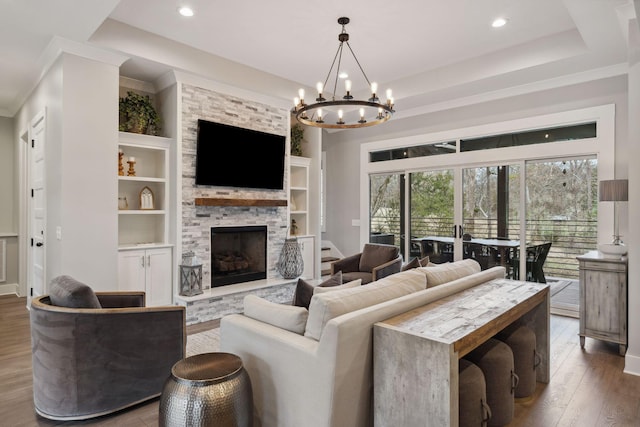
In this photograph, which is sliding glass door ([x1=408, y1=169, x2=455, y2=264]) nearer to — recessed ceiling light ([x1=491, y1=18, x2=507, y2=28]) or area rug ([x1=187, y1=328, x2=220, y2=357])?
recessed ceiling light ([x1=491, y1=18, x2=507, y2=28])

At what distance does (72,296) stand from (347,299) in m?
1.74

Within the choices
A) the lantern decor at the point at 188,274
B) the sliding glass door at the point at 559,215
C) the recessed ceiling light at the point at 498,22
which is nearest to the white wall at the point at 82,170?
the lantern decor at the point at 188,274

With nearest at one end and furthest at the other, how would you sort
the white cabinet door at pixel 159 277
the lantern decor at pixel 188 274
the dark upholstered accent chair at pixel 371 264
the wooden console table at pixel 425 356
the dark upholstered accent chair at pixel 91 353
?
the wooden console table at pixel 425 356, the dark upholstered accent chair at pixel 91 353, the white cabinet door at pixel 159 277, the lantern decor at pixel 188 274, the dark upholstered accent chair at pixel 371 264

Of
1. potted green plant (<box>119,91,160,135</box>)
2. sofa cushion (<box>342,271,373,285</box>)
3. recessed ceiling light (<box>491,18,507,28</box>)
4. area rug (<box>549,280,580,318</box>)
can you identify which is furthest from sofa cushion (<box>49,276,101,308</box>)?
area rug (<box>549,280,580,318</box>)

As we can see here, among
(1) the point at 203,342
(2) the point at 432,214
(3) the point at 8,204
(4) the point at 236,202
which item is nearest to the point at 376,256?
(2) the point at 432,214

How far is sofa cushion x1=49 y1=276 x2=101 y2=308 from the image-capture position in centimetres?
243

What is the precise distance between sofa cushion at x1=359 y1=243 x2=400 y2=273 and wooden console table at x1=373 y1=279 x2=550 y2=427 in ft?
9.55

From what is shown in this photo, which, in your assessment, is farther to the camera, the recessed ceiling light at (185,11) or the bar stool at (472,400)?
the recessed ceiling light at (185,11)

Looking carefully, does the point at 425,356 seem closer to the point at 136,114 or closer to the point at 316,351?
the point at 316,351

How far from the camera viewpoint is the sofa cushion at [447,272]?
9.15 feet

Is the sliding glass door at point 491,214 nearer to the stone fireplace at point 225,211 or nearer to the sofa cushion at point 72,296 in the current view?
the stone fireplace at point 225,211

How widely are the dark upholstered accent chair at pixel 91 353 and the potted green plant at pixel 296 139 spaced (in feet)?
13.3

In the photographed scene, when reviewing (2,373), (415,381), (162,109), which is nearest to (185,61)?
(162,109)

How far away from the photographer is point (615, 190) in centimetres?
368
